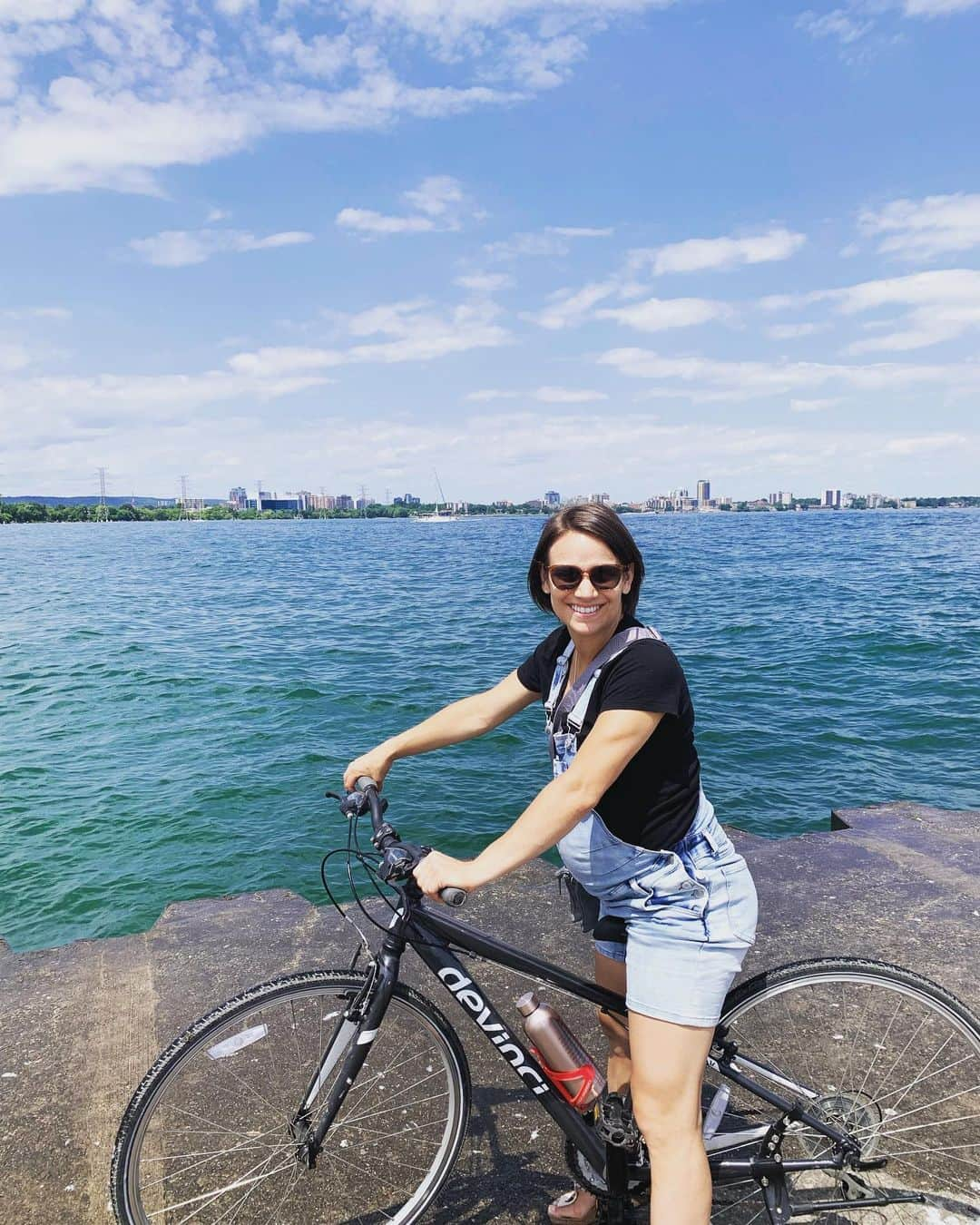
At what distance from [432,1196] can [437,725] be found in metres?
1.71

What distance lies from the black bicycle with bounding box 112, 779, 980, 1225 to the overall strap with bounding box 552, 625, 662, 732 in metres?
0.67

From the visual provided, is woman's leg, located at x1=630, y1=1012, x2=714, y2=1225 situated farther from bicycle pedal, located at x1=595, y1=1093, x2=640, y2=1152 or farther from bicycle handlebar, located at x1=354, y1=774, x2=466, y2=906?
bicycle handlebar, located at x1=354, y1=774, x2=466, y2=906

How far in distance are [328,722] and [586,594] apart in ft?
49.1

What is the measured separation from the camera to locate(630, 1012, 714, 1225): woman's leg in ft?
8.64

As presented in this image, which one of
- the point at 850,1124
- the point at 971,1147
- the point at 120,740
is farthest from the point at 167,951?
the point at 120,740

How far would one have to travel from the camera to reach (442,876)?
2607 millimetres

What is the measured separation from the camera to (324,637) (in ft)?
91.5

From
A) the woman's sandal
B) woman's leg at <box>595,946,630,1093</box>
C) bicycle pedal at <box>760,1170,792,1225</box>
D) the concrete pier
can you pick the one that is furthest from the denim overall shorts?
the concrete pier

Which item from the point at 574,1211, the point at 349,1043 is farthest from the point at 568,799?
the point at 574,1211

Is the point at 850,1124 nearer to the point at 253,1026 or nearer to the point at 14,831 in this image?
the point at 253,1026

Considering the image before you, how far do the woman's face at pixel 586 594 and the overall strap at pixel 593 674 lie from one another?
8 centimetres

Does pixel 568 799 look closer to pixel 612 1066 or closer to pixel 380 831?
pixel 380 831

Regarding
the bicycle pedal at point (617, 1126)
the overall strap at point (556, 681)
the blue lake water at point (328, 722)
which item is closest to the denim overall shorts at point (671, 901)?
the overall strap at point (556, 681)

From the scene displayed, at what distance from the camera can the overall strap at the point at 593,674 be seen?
2.74 m
